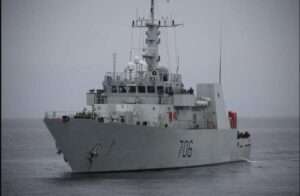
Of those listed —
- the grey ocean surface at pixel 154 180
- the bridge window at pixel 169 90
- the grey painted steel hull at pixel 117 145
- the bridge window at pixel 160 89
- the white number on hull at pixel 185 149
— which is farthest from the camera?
the bridge window at pixel 169 90

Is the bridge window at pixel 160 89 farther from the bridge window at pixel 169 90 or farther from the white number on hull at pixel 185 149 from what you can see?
the white number on hull at pixel 185 149

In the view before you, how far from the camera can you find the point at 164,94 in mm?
41812

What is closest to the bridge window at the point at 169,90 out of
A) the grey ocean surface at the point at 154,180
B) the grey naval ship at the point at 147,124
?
the grey naval ship at the point at 147,124

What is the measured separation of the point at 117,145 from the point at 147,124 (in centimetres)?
328

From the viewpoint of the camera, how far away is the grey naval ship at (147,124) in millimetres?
37406

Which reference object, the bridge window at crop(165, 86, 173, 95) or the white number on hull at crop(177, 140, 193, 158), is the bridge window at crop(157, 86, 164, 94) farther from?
the white number on hull at crop(177, 140, 193, 158)

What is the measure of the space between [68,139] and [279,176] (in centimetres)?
1250

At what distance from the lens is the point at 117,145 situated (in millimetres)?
37531

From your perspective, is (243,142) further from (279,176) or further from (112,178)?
(112,178)

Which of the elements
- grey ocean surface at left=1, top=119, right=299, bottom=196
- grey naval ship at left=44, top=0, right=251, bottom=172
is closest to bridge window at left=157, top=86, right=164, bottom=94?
grey naval ship at left=44, top=0, right=251, bottom=172

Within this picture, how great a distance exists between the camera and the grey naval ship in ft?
123

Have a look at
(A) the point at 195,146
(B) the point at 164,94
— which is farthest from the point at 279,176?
(B) the point at 164,94

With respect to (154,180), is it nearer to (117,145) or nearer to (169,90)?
(117,145)

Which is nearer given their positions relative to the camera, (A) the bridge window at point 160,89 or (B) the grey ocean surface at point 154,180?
(B) the grey ocean surface at point 154,180
